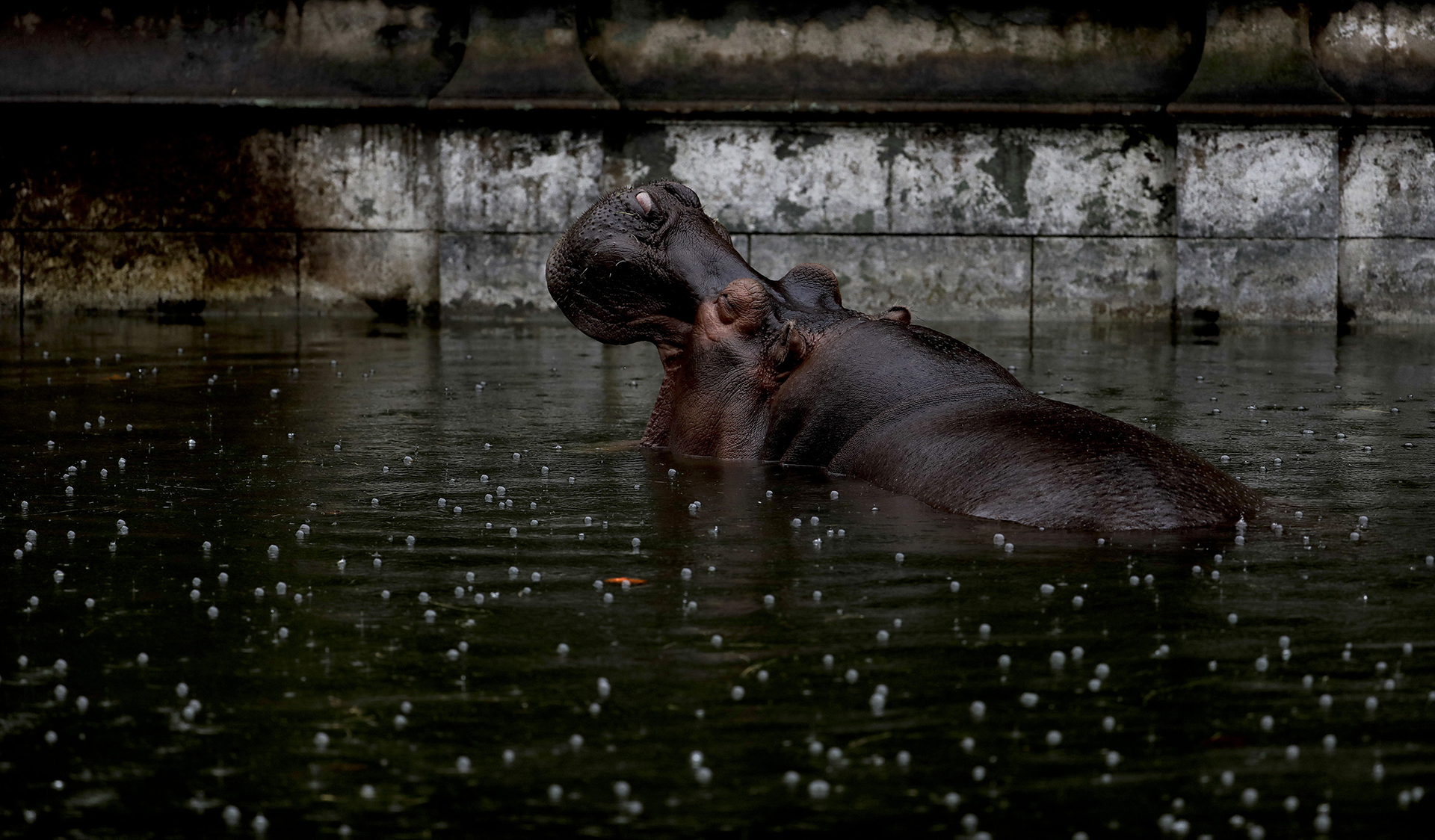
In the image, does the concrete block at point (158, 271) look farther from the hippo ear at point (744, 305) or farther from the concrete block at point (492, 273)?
the hippo ear at point (744, 305)

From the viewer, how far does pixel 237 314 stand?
1499 centimetres

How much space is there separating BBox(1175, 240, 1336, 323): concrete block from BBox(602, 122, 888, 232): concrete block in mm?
2348

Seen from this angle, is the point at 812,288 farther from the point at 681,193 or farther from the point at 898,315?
the point at 681,193

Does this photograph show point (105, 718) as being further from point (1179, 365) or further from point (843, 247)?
point (843, 247)

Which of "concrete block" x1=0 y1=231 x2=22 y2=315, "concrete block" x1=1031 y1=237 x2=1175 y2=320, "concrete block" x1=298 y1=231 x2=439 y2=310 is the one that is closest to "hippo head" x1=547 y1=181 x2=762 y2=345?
"concrete block" x1=1031 y1=237 x2=1175 y2=320

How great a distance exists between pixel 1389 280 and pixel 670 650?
38.1ft

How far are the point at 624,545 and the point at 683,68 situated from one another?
9.81 m

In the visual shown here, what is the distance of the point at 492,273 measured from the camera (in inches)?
573

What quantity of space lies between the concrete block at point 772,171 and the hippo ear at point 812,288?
7354mm

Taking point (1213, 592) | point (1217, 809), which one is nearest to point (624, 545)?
point (1213, 592)

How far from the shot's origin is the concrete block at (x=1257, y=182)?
45.5 ft

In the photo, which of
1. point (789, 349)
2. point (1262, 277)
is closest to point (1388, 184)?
point (1262, 277)

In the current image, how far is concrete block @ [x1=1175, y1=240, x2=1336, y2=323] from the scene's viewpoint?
1402 centimetres

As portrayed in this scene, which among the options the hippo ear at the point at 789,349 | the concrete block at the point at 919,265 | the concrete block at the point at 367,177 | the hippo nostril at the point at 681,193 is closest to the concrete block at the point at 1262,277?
the concrete block at the point at 919,265
